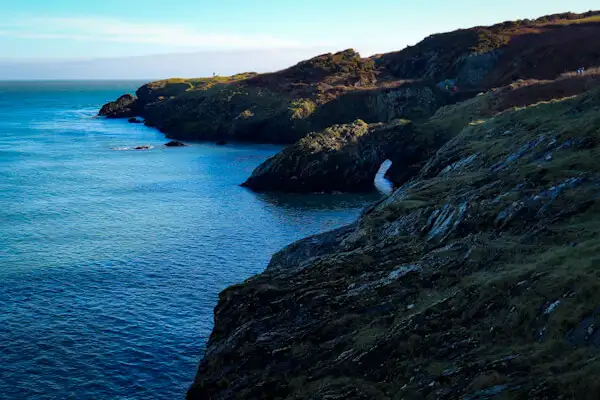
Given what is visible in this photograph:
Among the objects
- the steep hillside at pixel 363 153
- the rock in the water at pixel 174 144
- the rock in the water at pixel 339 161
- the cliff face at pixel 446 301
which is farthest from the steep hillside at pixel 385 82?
the cliff face at pixel 446 301

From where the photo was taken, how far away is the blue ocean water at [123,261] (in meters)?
34.7

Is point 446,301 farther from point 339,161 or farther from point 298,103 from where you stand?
point 298,103

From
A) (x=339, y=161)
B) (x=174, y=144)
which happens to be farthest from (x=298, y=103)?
(x=339, y=161)

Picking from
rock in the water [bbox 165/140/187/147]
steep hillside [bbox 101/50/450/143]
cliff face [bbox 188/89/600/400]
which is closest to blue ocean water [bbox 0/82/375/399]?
cliff face [bbox 188/89/600/400]

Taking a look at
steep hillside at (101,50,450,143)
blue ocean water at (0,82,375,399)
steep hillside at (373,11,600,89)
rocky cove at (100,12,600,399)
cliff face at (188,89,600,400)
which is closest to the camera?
cliff face at (188,89,600,400)

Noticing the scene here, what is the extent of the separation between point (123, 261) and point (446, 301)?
37978 mm

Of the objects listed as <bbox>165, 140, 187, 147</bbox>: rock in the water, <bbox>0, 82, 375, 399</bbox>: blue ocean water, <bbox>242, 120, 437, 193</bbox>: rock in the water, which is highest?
<bbox>165, 140, 187, 147</bbox>: rock in the water

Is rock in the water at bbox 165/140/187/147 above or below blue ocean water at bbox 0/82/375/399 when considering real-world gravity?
above

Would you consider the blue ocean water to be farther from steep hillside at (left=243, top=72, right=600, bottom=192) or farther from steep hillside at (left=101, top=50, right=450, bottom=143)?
steep hillside at (left=101, top=50, right=450, bottom=143)

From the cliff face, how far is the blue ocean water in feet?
22.7

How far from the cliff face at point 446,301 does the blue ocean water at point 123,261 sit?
22.7 ft

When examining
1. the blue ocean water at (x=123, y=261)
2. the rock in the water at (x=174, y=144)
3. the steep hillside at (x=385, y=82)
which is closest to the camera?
the blue ocean water at (x=123, y=261)

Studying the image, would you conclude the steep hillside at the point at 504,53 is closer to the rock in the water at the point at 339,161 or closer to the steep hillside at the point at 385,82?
the steep hillside at the point at 385,82

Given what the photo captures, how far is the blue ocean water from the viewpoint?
114ft
